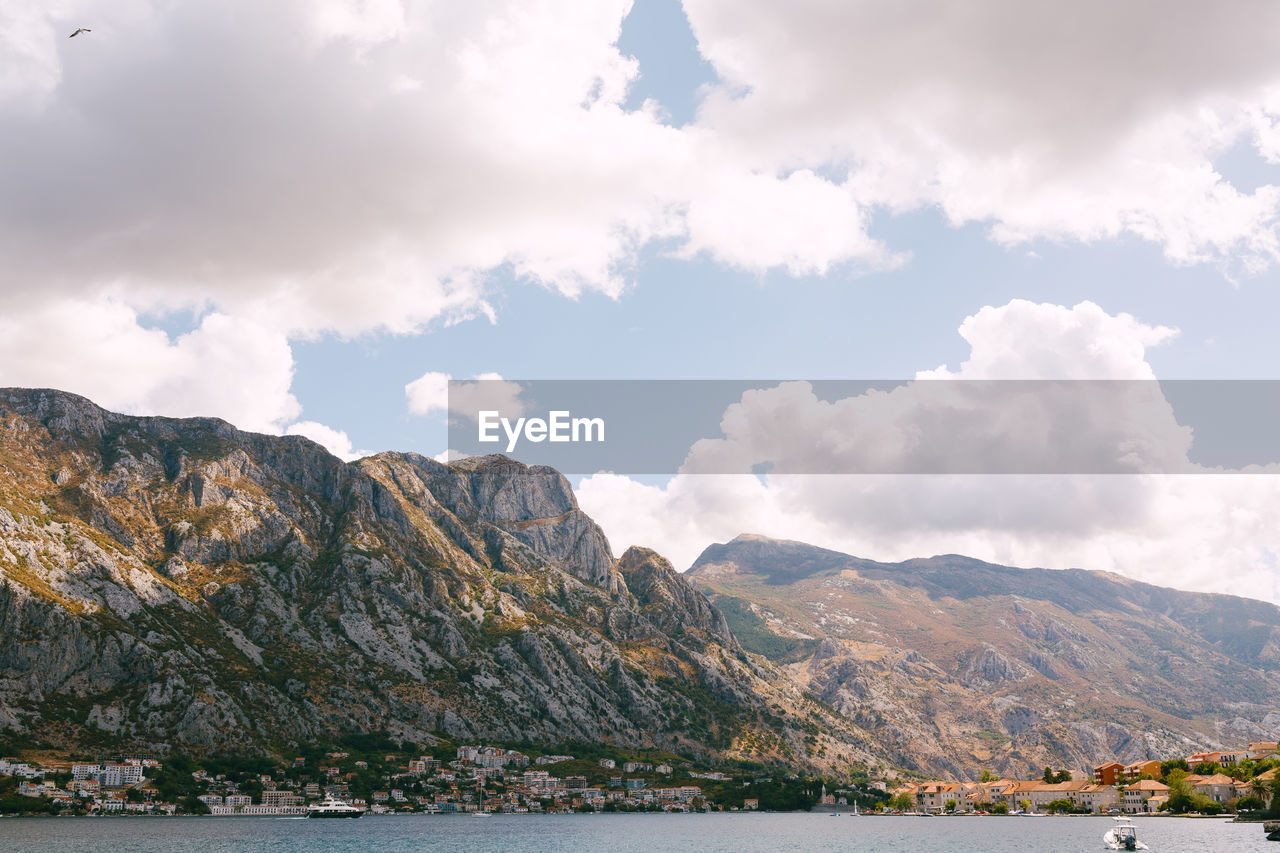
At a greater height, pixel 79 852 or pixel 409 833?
pixel 79 852

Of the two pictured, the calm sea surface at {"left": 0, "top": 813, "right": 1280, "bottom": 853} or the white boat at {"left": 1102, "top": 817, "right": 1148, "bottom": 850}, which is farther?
the calm sea surface at {"left": 0, "top": 813, "right": 1280, "bottom": 853}

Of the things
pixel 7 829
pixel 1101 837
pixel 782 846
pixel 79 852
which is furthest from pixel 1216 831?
pixel 7 829

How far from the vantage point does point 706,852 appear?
14812 cm

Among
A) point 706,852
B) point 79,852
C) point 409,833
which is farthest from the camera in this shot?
point 409,833

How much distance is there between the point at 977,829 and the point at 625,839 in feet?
255

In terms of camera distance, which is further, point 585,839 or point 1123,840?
point 585,839

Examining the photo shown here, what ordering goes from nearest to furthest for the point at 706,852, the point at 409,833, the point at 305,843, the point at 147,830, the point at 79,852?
1. the point at 79,852
2. the point at 706,852
3. the point at 305,843
4. the point at 147,830
5. the point at 409,833

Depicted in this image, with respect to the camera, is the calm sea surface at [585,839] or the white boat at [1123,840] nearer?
the white boat at [1123,840]

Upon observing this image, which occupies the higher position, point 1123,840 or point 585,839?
point 1123,840

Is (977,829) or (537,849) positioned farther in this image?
(977,829)

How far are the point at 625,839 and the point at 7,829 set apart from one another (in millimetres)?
110114

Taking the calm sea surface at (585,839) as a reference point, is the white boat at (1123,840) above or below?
above

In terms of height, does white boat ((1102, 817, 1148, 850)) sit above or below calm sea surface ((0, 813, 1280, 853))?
above

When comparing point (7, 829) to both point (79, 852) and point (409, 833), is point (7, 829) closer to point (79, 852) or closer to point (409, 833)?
point (79, 852)
